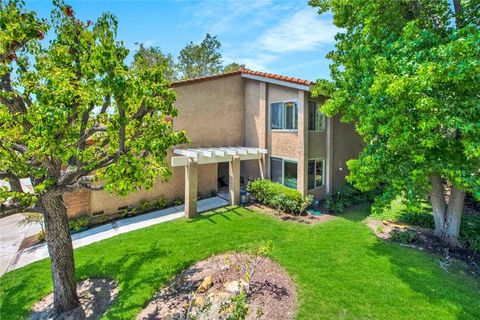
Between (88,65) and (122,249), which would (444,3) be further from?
(122,249)

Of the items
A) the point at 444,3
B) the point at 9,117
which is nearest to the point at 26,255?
the point at 9,117

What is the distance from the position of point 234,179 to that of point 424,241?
412 inches

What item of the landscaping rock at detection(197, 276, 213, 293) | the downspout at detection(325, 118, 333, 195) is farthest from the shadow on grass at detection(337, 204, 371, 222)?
the landscaping rock at detection(197, 276, 213, 293)

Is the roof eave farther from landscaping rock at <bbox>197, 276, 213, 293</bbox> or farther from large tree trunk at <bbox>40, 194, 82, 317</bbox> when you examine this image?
large tree trunk at <bbox>40, 194, 82, 317</bbox>

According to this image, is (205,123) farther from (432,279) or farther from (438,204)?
(432,279)

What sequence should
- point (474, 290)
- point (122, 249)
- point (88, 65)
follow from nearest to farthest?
point (88, 65) < point (474, 290) < point (122, 249)

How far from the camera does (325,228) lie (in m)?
13.2

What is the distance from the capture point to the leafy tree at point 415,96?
8.12 m

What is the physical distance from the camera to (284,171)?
17.3 m

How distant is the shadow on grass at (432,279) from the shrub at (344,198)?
5198 mm

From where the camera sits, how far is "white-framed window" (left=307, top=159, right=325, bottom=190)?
16812 mm

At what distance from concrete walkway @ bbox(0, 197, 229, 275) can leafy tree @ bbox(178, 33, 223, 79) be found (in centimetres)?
2817

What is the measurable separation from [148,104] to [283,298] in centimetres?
699

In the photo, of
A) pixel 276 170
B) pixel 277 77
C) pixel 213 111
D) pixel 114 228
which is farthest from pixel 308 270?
pixel 213 111
